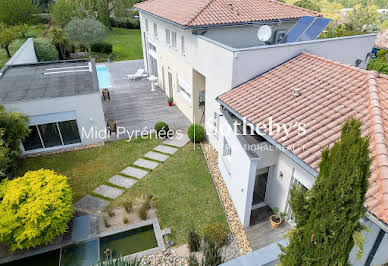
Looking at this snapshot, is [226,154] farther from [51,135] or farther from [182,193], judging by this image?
[51,135]

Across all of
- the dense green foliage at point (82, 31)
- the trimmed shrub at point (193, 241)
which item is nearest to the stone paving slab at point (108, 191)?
the trimmed shrub at point (193, 241)

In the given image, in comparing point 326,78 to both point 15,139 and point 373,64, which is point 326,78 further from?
point 373,64

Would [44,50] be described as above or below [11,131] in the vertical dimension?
below

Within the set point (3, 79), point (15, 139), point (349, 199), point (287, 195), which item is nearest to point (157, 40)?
point (3, 79)

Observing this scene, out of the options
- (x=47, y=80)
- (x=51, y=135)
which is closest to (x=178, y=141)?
(x=51, y=135)

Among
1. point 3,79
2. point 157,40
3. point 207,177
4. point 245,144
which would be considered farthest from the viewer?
point 157,40

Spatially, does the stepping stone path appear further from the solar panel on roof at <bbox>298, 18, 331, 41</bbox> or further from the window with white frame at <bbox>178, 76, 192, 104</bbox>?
the solar panel on roof at <bbox>298, 18, 331, 41</bbox>
